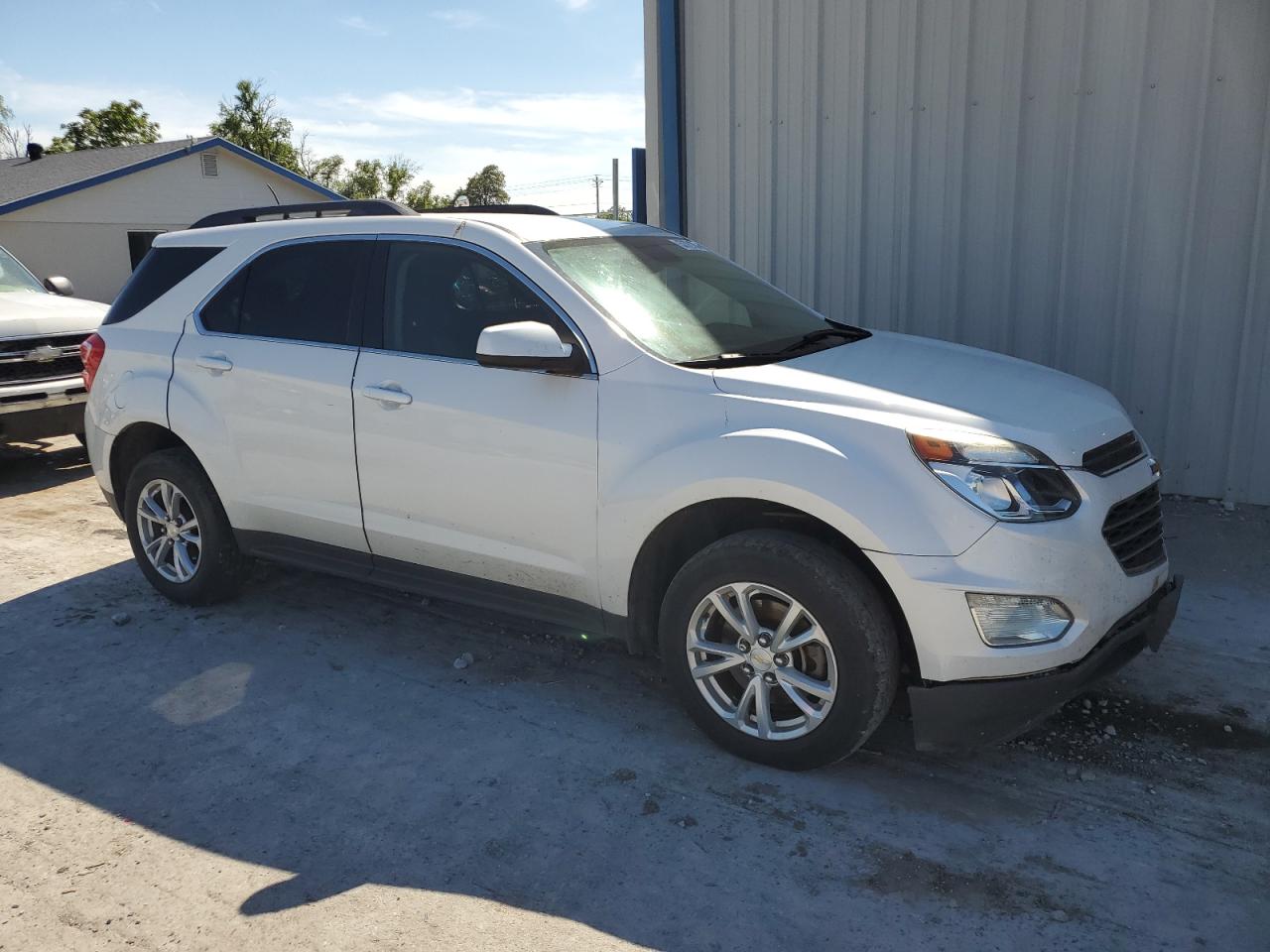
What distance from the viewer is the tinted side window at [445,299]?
4.12m

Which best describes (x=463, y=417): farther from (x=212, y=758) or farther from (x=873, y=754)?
(x=873, y=754)

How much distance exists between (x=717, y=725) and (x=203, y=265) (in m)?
3.37

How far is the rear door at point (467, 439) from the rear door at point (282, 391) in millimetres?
142

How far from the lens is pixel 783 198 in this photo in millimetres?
7719

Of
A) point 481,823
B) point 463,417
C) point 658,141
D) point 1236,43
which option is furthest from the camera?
point 658,141

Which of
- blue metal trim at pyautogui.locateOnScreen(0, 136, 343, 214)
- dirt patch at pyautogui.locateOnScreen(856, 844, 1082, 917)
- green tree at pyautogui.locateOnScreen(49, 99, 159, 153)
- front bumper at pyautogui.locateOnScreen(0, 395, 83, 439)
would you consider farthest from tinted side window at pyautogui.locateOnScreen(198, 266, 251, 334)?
green tree at pyautogui.locateOnScreen(49, 99, 159, 153)

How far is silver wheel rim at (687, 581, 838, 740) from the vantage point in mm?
3434

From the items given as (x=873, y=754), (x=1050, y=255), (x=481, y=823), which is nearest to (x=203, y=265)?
(x=481, y=823)

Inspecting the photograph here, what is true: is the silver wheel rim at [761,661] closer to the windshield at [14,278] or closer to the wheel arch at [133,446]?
the wheel arch at [133,446]

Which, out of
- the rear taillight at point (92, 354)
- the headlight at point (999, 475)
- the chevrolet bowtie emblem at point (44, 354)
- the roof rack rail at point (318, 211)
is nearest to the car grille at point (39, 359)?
the chevrolet bowtie emblem at point (44, 354)

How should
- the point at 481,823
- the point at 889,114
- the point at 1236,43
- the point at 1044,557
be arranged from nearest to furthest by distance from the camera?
the point at 1044,557 < the point at 481,823 < the point at 1236,43 < the point at 889,114

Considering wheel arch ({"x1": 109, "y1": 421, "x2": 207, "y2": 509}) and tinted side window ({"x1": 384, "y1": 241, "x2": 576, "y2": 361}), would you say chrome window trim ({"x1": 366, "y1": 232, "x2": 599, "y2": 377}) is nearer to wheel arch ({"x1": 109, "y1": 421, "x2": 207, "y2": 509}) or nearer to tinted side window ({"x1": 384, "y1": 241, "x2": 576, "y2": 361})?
tinted side window ({"x1": 384, "y1": 241, "x2": 576, "y2": 361})

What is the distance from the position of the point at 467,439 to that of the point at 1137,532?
245 cm

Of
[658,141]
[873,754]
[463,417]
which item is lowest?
[873,754]
